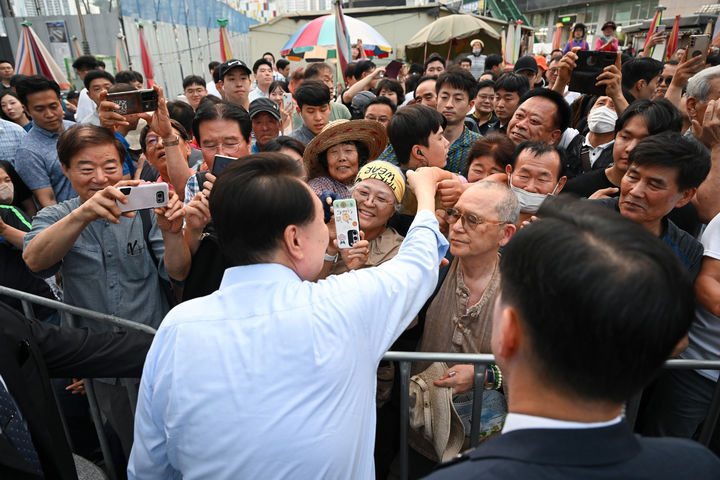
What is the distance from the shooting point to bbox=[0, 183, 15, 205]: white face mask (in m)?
2.95

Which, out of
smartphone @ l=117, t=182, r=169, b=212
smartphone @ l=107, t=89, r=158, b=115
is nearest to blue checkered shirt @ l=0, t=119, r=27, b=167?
smartphone @ l=107, t=89, r=158, b=115

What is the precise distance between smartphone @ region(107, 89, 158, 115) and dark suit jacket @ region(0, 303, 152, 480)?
163cm

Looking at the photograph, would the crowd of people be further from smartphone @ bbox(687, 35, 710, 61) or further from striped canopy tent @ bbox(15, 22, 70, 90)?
striped canopy tent @ bbox(15, 22, 70, 90)

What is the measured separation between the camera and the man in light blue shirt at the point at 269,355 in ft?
3.78

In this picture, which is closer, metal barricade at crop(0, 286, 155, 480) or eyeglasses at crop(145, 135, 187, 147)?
metal barricade at crop(0, 286, 155, 480)

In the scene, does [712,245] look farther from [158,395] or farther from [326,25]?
[326,25]

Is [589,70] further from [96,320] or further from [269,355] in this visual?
[96,320]

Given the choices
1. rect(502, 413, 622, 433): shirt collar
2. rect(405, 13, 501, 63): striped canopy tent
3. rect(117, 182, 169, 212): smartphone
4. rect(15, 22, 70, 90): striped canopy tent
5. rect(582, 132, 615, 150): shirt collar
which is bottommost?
rect(502, 413, 622, 433): shirt collar

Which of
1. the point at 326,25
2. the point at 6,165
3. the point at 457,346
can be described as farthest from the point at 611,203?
the point at 326,25

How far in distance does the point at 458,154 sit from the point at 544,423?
3371mm

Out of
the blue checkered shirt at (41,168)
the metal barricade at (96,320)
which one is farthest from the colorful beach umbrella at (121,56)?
the metal barricade at (96,320)

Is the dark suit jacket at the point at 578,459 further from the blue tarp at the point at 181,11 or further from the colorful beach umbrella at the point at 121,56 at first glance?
the blue tarp at the point at 181,11

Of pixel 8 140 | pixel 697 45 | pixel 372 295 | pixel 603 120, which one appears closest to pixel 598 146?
pixel 603 120

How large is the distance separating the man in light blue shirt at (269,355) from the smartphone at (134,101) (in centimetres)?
192
